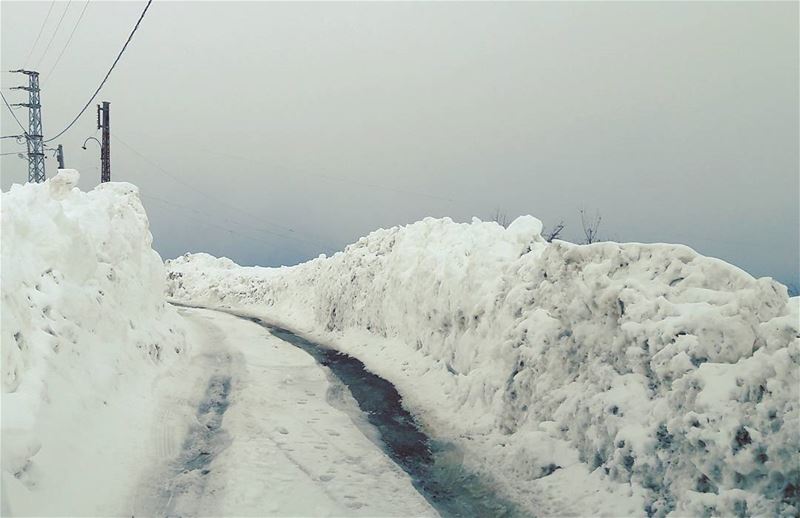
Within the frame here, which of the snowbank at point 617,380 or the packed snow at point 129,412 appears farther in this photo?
the packed snow at point 129,412

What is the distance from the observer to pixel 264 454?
8.12 metres

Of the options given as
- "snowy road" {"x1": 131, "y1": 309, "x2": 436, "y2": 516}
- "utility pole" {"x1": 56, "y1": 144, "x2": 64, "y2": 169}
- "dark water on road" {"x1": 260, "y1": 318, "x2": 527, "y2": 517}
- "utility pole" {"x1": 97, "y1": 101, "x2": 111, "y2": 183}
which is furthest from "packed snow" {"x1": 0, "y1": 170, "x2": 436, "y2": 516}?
"utility pole" {"x1": 56, "y1": 144, "x2": 64, "y2": 169}

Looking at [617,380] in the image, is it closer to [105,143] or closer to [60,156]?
[105,143]

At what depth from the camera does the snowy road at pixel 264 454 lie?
6.75m

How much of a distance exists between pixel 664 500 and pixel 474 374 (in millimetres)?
5215

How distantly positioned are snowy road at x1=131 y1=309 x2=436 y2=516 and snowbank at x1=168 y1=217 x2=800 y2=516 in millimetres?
1789

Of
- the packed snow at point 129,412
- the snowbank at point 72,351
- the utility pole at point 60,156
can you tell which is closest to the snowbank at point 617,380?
the packed snow at point 129,412

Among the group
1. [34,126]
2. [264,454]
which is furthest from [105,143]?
[264,454]

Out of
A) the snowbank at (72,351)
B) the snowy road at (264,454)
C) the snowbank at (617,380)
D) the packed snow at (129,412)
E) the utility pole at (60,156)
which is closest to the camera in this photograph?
the snowbank at (617,380)

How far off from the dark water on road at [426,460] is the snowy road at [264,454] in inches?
10.2

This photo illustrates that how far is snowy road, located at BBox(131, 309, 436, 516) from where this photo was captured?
22.1 feet

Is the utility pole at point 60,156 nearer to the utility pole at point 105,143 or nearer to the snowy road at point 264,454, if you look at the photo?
the utility pole at point 105,143

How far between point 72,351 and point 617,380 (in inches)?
353

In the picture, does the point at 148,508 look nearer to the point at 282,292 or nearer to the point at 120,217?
the point at 120,217
